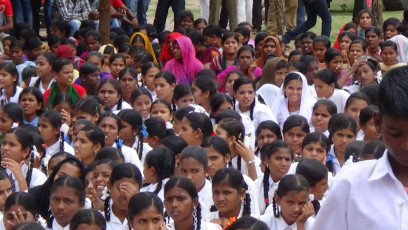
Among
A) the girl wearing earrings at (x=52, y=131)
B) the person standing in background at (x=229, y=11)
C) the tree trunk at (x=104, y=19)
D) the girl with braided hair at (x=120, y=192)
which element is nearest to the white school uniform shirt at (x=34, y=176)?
the girl wearing earrings at (x=52, y=131)

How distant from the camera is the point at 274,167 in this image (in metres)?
5.62

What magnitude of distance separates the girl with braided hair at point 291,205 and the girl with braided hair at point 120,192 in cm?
78

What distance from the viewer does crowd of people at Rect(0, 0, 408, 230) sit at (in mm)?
2010

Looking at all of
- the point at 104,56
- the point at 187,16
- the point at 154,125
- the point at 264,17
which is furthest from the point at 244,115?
the point at 264,17

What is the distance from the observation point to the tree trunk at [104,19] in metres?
10.5

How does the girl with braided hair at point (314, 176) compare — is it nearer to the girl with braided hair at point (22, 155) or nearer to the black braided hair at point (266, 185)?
the black braided hair at point (266, 185)

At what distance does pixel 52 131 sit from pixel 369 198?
5.14 meters

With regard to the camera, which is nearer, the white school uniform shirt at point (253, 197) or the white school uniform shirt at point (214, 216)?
the white school uniform shirt at point (214, 216)

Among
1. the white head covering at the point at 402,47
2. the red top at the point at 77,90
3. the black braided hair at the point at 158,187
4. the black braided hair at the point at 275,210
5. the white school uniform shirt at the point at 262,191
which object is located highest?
the black braided hair at the point at 275,210

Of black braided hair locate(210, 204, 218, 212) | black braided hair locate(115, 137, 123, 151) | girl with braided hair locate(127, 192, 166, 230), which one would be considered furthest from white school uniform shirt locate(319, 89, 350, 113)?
girl with braided hair locate(127, 192, 166, 230)

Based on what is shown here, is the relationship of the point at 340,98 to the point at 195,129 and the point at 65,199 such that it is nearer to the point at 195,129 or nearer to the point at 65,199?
the point at 195,129

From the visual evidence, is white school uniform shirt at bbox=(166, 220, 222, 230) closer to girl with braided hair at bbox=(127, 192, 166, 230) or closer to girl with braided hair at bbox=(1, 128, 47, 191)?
girl with braided hair at bbox=(127, 192, 166, 230)

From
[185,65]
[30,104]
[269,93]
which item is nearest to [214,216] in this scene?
[30,104]

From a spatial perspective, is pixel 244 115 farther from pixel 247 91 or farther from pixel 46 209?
pixel 46 209
